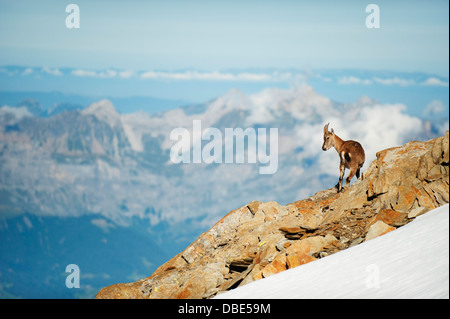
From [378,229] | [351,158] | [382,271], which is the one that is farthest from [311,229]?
[382,271]

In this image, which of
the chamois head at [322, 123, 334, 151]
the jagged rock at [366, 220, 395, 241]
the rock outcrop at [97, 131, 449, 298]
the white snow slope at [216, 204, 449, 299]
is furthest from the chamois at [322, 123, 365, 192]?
the white snow slope at [216, 204, 449, 299]

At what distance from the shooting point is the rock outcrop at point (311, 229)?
97.5 ft

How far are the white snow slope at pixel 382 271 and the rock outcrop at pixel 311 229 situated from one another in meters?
1.97

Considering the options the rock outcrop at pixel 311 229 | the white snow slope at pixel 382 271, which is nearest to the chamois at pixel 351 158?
the rock outcrop at pixel 311 229

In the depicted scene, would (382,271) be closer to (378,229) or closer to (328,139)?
(378,229)

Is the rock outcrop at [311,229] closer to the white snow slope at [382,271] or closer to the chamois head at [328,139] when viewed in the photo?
the white snow slope at [382,271]

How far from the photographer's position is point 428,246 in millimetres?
23656

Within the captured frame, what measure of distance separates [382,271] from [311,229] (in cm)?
962

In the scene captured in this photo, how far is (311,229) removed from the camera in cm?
3306
